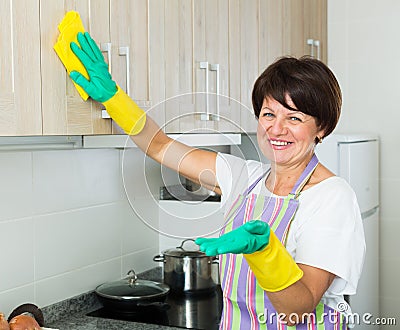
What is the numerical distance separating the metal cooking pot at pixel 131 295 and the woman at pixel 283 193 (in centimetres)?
41

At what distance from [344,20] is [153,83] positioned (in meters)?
1.80

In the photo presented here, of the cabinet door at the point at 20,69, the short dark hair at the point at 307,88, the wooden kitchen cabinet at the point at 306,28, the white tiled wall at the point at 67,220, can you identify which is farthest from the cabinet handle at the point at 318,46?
the cabinet door at the point at 20,69

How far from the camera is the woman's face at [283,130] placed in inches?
63.6

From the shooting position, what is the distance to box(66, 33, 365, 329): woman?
4.87 feet

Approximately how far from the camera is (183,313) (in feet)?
7.09

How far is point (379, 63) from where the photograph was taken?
3186mm

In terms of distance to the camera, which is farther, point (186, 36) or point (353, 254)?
point (186, 36)

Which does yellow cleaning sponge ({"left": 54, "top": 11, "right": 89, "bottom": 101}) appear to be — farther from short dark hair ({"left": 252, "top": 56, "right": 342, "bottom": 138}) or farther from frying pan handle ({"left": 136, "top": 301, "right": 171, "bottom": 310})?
frying pan handle ({"left": 136, "top": 301, "right": 171, "bottom": 310})

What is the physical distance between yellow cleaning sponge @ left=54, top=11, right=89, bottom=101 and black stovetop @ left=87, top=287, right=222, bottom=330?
3.03ft

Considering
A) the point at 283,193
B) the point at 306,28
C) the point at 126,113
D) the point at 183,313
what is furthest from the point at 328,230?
the point at 306,28

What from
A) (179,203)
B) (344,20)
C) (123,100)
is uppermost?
(344,20)

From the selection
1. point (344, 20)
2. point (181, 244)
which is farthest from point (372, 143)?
point (181, 244)

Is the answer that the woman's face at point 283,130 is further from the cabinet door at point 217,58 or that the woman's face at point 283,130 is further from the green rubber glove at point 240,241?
the green rubber glove at point 240,241

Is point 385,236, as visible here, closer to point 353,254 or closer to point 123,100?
point 353,254
